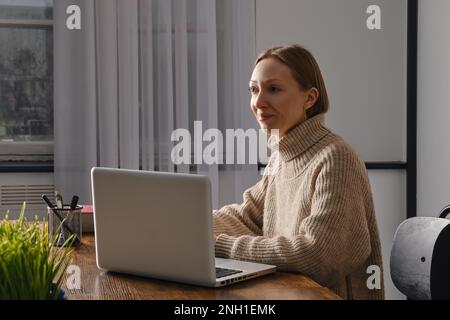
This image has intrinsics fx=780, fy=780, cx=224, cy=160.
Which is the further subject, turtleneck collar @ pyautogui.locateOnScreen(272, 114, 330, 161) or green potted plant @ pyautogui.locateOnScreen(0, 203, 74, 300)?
turtleneck collar @ pyautogui.locateOnScreen(272, 114, 330, 161)

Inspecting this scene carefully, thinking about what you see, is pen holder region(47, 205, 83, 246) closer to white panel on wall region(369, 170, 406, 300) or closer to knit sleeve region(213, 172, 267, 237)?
knit sleeve region(213, 172, 267, 237)

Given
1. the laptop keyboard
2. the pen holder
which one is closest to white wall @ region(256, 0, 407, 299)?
the pen holder

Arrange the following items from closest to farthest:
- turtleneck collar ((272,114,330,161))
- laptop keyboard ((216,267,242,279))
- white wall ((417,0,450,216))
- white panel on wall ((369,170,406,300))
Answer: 1. laptop keyboard ((216,267,242,279))
2. turtleneck collar ((272,114,330,161))
3. white wall ((417,0,450,216))
4. white panel on wall ((369,170,406,300))

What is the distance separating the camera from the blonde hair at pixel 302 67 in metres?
1.98

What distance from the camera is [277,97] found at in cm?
197

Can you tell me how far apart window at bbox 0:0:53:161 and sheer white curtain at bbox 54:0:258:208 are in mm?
178

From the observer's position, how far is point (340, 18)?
368 cm

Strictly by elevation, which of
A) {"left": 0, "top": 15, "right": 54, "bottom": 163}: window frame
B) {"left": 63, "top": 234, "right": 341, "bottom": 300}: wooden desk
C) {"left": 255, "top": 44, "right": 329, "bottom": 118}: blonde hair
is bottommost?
{"left": 63, "top": 234, "right": 341, "bottom": 300}: wooden desk

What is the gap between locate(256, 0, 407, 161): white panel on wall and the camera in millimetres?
3643

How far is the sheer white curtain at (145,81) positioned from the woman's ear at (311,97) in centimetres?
155

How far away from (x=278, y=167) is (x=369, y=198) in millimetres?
302

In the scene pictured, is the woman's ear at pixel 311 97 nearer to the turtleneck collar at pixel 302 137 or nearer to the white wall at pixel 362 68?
the turtleneck collar at pixel 302 137

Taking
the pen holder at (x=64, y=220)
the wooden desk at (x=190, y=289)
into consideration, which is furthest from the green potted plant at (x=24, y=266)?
the pen holder at (x=64, y=220)

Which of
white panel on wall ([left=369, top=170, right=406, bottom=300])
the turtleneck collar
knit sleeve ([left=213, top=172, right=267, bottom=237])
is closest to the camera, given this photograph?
the turtleneck collar
